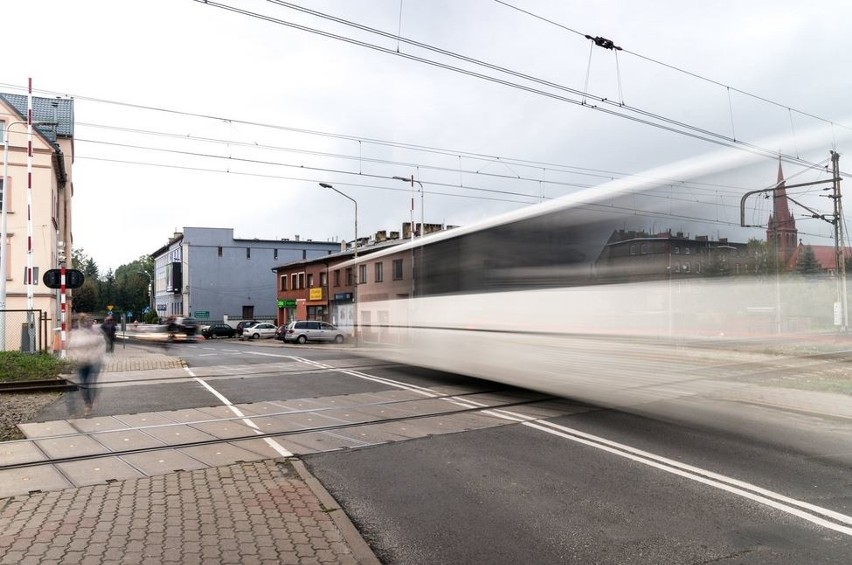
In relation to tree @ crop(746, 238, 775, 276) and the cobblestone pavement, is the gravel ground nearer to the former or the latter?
the cobblestone pavement

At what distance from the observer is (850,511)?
15.3ft

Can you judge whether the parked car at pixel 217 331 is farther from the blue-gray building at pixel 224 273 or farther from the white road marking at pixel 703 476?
the white road marking at pixel 703 476

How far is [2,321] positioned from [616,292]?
20.2 metres

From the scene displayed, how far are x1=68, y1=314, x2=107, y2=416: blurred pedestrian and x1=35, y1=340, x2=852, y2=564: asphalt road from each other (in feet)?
16.8

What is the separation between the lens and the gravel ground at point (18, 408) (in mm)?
7973

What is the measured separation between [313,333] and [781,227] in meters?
32.6

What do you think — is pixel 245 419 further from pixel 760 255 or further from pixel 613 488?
pixel 760 255

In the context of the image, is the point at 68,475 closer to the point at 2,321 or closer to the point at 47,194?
the point at 2,321

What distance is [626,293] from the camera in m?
7.68

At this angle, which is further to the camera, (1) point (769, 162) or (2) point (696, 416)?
(2) point (696, 416)

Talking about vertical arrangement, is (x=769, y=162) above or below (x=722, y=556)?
above

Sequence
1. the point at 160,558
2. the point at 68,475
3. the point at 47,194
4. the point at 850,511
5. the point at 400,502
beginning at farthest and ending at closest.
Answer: the point at 47,194 < the point at 68,475 < the point at 400,502 < the point at 850,511 < the point at 160,558

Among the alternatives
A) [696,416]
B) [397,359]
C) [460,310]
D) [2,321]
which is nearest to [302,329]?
[2,321]

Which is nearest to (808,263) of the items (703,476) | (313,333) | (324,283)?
(703,476)
